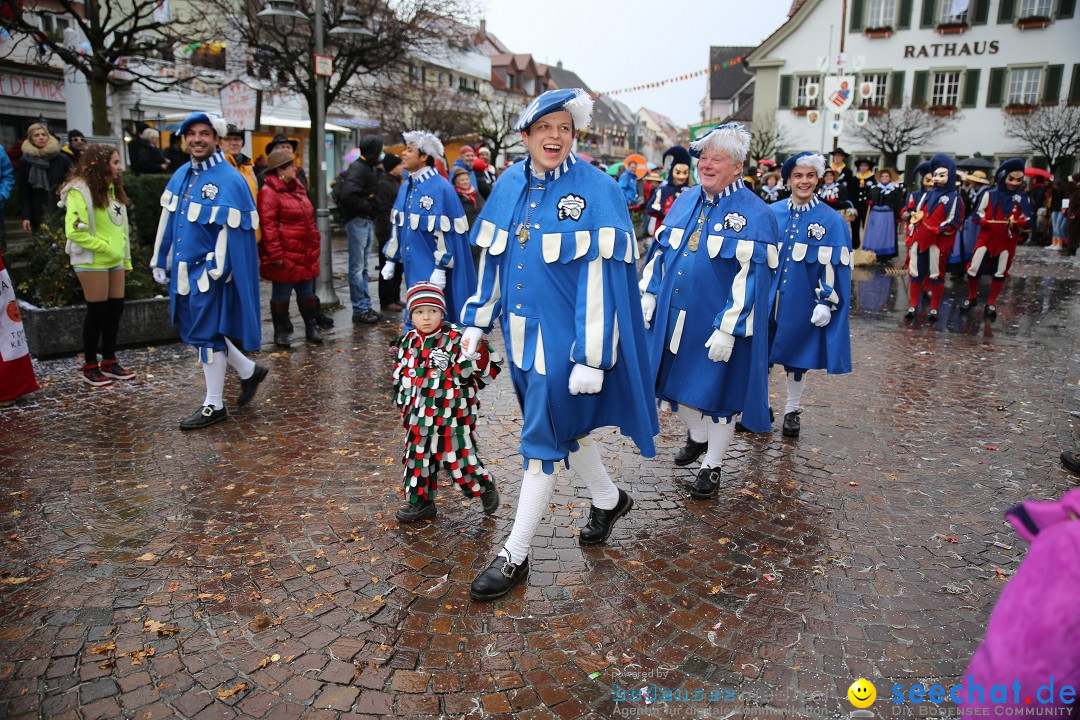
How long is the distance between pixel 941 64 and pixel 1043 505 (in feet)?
131

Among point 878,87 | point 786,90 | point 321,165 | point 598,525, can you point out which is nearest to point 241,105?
point 321,165

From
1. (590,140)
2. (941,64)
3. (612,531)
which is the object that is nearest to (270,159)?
(612,531)

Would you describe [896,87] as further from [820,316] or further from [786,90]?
[820,316]

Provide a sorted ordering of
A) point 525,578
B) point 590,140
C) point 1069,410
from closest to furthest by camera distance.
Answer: point 525,578 < point 1069,410 < point 590,140

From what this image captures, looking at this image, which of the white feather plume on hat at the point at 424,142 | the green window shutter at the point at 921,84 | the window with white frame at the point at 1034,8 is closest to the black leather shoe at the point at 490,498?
the white feather plume on hat at the point at 424,142

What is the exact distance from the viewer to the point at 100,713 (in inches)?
107

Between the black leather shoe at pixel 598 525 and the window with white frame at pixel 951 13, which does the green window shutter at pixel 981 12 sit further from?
the black leather shoe at pixel 598 525

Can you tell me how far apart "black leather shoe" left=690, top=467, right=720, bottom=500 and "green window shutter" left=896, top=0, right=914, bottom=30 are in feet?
→ 123

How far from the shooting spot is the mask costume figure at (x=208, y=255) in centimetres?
571

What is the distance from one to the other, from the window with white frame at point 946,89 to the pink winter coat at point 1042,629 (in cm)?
3943

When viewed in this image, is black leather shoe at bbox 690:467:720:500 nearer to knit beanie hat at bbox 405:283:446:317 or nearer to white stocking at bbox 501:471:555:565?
white stocking at bbox 501:471:555:565

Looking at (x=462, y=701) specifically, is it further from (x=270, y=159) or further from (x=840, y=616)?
(x=270, y=159)

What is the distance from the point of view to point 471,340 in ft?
12.2

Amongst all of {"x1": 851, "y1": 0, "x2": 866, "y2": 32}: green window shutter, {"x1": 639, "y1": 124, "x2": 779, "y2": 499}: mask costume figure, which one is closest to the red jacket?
{"x1": 639, "y1": 124, "x2": 779, "y2": 499}: mask costume figure
